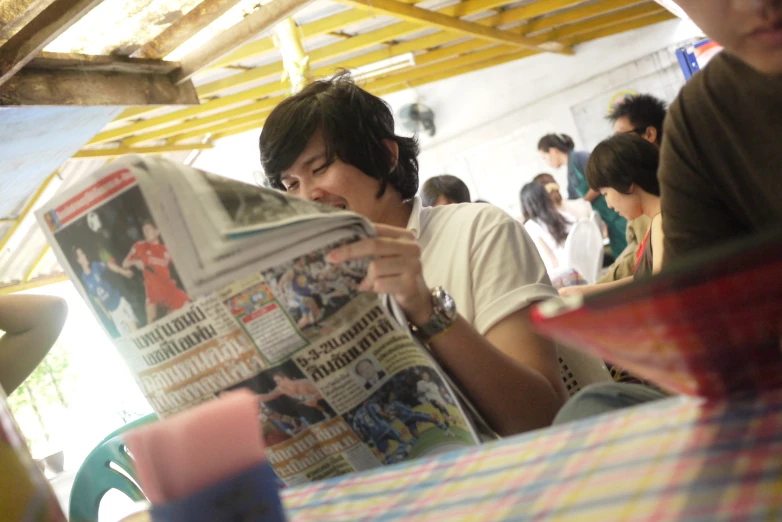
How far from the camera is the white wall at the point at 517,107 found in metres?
7.83

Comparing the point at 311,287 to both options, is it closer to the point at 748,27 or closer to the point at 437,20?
the point at 748,27

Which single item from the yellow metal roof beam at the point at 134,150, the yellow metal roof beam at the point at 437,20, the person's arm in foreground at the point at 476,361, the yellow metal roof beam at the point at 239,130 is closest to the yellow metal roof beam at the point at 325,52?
the yellow metal roof beam at the point at 437,20

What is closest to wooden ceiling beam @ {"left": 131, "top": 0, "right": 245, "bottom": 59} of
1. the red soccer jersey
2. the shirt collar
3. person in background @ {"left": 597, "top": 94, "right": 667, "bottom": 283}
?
person in background @ {"left": 597, "top": 94, "right": 667, "bottom": 283}

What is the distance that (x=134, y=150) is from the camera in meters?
7.29

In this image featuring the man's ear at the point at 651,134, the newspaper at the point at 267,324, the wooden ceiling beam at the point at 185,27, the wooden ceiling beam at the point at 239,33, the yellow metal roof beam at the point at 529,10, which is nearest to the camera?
the newspaper at the point at 267,324

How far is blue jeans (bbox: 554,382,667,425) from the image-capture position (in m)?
0.60

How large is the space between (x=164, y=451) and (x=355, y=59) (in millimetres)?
6355

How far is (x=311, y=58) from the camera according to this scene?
5.85m

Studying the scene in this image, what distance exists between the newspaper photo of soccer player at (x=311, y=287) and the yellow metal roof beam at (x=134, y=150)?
5.65m

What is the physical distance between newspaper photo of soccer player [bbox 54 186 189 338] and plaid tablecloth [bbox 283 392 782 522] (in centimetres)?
28

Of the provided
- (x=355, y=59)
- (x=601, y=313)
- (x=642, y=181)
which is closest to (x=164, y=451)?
(x=601, y=313)

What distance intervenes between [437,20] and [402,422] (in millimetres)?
4879

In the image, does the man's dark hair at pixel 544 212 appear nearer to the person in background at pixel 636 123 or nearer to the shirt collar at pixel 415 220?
the person in background at pixel 636 123

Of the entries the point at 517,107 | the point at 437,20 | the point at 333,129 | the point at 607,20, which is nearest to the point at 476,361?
the point at 333,129
